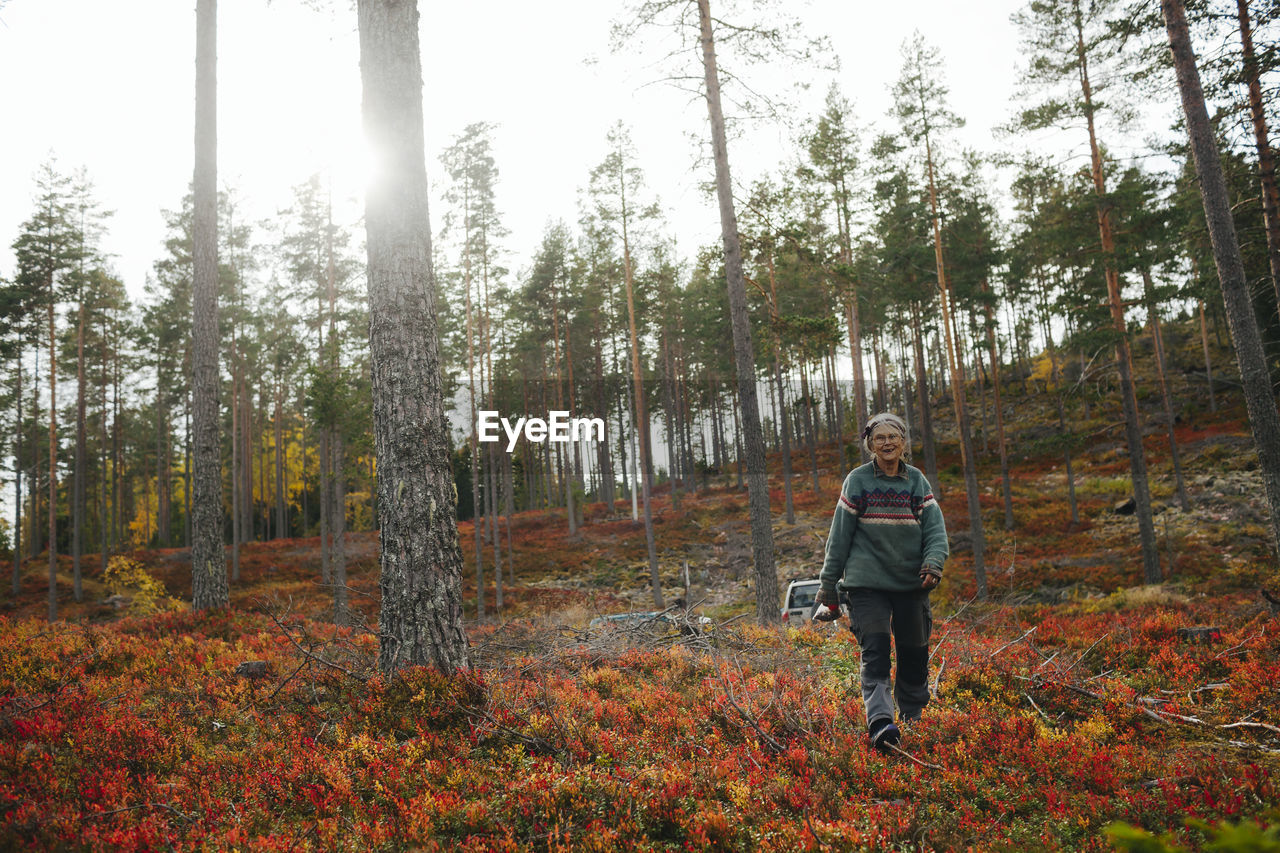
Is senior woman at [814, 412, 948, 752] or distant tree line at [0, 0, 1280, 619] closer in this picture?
senior woman at [814, 412, 948, 752]

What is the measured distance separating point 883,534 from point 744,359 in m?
6.84

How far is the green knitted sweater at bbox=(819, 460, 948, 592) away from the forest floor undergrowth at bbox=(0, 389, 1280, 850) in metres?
1.06

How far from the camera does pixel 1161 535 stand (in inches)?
803

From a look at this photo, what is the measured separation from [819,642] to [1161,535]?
1887cm

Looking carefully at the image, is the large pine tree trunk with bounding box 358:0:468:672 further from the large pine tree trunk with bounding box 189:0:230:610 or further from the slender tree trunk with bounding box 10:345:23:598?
the slender tree trunk with bounding box 10:345:23:598

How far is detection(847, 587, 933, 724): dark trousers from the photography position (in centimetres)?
425

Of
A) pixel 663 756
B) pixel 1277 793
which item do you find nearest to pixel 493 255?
pixel 663 756

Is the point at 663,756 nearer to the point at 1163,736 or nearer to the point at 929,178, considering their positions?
the point at 1163,736

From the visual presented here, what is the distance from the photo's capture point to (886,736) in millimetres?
4145

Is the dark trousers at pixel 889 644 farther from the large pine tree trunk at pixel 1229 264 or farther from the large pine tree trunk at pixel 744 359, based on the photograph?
the large pine tree trunk at pixel 1229 264

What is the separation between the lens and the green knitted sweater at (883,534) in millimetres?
4379

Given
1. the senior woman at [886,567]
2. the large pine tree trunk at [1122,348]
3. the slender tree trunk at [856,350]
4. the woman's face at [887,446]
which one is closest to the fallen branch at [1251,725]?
the senior woman at [886,567]

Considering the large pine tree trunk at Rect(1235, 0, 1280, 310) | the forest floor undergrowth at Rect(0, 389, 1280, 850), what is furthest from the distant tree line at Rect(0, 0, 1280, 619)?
the forest floor undergrowth at Rect(0, 389, 1280, 850)

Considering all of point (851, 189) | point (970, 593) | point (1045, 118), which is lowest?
point (970, 593)
